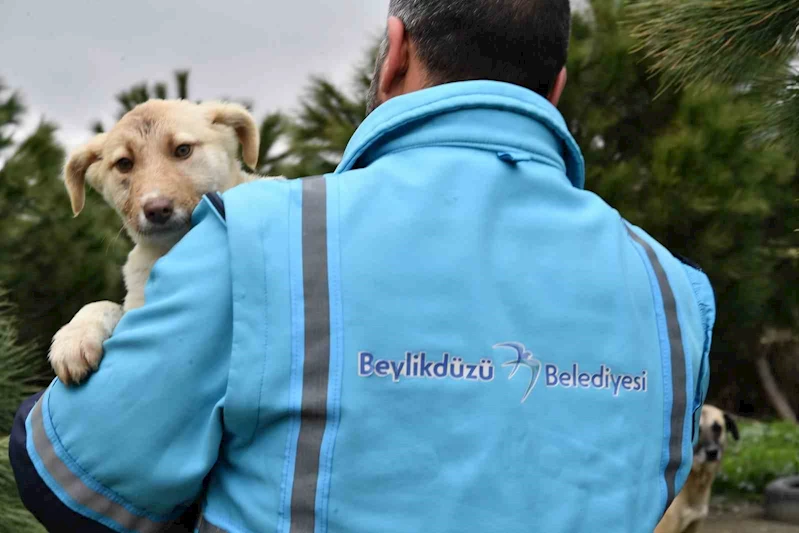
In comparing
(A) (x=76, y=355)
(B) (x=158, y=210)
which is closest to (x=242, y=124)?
(B) (x=158, y=210)

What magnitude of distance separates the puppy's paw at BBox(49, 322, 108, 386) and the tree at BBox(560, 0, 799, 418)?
23.2 ft

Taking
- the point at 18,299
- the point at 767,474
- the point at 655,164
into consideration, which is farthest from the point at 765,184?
the point at 18,299

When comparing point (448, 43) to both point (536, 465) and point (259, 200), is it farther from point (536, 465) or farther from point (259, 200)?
point (536, 465)

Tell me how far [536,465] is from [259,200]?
1.85ft

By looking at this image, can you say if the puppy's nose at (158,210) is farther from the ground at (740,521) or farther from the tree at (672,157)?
the ground at (740,521)

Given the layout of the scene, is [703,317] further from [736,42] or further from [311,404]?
[736,42]

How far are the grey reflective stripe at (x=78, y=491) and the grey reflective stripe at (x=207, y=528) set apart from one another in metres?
0.08

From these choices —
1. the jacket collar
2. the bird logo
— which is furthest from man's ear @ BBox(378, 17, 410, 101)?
the bird logo

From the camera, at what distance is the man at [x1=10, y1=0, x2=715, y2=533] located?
1447 mm

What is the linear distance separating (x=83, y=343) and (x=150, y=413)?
0.29 metres

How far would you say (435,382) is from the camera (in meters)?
1.47

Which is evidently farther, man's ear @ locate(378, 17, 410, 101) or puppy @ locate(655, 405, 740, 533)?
puppy @ locate(655, 405, 740, 533)

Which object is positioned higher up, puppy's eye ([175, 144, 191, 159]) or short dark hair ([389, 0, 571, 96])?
short dark hair ([389, 0, 571, 96])

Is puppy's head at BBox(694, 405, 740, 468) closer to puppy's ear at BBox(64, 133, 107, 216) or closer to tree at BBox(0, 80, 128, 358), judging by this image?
tree at BBox(0, 80, 128, 358)
